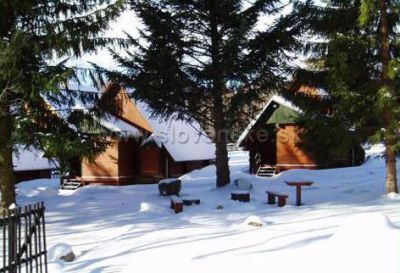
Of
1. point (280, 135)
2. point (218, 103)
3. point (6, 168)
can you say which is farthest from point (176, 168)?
Answer: point (6, 168)

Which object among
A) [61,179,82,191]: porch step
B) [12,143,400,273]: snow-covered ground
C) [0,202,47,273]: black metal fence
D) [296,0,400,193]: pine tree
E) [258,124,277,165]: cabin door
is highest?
[296,0,400,193]: pine tree

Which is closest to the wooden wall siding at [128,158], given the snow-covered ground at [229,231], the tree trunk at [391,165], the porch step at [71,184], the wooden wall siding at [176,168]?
the wooden wall siding at [176,168]

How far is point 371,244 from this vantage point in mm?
5875

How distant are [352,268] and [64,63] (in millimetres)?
9261

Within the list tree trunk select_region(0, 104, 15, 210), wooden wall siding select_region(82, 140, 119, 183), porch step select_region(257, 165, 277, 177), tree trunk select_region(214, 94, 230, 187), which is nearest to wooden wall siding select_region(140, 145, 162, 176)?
wooden wall siding select_region(82, 140, 119, 183)

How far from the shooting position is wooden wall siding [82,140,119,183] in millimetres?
25547

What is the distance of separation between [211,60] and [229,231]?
8.85 metres

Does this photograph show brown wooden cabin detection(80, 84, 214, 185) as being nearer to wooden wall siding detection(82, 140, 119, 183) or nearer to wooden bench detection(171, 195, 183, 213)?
wooden wall siding detection(82, 140, 119, 183)

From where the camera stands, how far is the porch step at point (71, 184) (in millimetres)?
→ 26478

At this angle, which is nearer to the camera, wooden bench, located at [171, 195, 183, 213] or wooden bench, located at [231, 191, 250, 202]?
wooden bench, located at [171, 195, 183, 213]

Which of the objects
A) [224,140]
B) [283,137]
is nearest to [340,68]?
[224,140]

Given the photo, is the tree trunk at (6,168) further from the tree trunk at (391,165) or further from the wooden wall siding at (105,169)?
the wooden wall siding at (105,169)

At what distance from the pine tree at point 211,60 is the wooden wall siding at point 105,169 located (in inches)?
366

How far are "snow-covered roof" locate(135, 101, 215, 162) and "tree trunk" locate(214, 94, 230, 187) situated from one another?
22.0 ft
